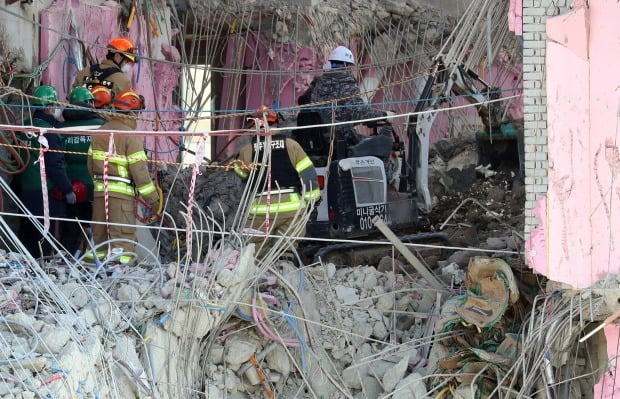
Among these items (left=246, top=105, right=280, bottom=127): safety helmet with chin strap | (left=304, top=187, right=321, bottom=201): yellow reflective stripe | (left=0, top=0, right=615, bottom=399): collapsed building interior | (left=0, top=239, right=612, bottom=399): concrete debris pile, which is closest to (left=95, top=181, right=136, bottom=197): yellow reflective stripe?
(left=0, top=0, right=615, bottom=399): collapsed building interior

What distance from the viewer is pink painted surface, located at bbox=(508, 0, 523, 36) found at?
11.0 m

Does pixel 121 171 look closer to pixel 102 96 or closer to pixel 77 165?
pixel 77 165

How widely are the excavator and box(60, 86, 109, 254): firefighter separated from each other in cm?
231

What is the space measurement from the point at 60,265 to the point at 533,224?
374 cm

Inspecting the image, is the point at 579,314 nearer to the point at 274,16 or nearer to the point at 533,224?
the point at 533,224

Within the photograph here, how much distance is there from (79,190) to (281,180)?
74.2 inches

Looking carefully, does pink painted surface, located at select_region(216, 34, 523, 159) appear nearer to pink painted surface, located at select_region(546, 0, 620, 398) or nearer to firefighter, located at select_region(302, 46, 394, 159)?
firefighter, located at select_region(302, 46, 394, 159)

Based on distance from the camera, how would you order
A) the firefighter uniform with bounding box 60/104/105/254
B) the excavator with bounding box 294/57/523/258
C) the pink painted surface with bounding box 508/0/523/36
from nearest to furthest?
the pink painted surface with bounding box 508/0/523/36 < the firefighter uniform with bounding box 60/104/105/254 < the excavator with bounding box 294/57/523/258

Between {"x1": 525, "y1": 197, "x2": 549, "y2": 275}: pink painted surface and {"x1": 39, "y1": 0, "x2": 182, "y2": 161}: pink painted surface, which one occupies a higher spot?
{"x1": 39, "y1": 0, "x2": 182, "y2": 161}: pink painted surface

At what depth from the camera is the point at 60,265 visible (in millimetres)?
11406

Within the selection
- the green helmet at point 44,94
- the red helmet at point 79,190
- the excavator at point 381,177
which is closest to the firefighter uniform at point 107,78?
the green helmet at point 44,94

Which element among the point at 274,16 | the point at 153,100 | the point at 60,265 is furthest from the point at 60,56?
the point at 274,16

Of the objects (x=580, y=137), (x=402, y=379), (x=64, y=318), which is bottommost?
(x=402, y=379)

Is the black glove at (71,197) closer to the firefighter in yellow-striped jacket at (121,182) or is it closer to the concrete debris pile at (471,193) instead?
the firefighter in yellow-striped jacket at (121,182)
